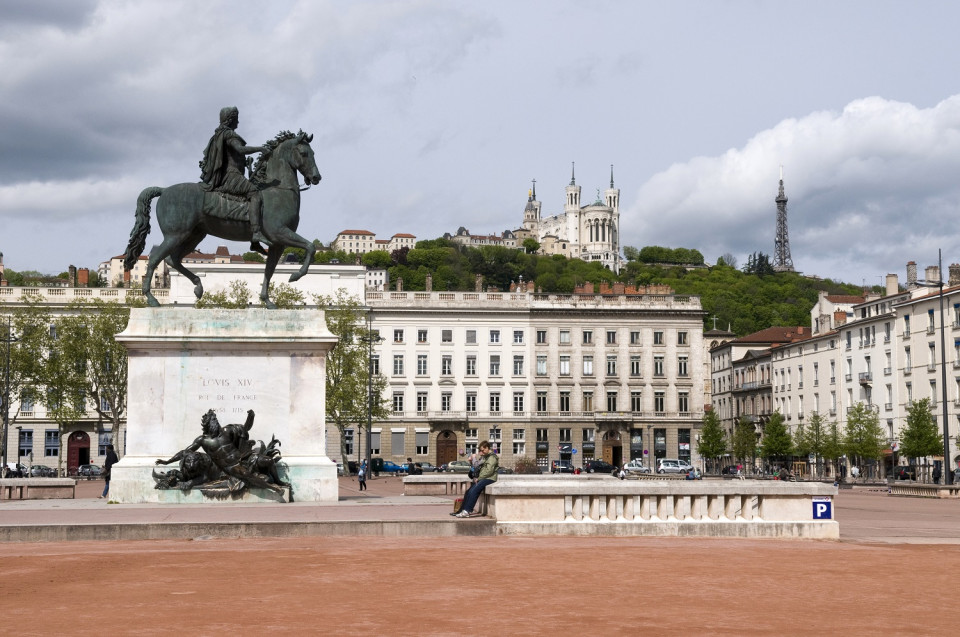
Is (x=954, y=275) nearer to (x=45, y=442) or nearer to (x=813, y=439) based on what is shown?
(x=813, y=439)

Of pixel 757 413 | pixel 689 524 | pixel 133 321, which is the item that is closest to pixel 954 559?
pixel 689 524

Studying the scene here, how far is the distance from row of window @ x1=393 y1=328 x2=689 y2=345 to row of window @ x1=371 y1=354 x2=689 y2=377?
51.3 inches

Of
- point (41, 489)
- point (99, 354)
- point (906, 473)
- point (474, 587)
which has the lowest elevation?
point (906, 473)

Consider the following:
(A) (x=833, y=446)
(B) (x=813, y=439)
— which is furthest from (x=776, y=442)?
(A) (x=833, y=446)

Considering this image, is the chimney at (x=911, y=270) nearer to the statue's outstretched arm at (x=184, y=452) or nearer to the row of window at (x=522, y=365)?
the row of window at (x=522, y=365)

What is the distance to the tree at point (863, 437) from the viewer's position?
257ft

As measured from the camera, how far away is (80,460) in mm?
92125

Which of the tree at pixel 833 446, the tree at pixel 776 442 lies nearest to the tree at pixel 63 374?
the tree at pixel 833 446

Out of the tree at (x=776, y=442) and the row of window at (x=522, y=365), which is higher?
the row of window at (x=522, y=365)

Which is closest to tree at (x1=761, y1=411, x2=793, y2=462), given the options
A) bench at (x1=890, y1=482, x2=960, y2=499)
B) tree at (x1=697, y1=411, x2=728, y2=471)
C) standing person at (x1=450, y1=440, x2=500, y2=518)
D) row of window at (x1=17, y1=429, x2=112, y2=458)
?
tree at (x1=697, y1=411, x2=728, y2=471)

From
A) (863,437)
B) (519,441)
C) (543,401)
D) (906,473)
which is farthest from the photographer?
(543,401)

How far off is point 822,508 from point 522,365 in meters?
86.1

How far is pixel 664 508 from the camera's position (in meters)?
17.2

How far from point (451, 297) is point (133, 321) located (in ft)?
265
